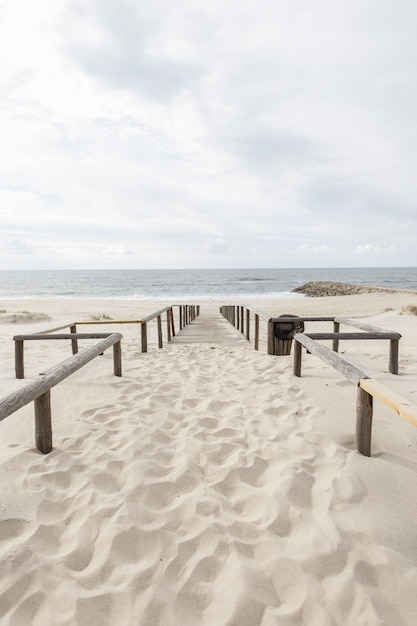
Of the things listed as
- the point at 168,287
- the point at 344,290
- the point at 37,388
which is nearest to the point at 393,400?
the point at 37,388

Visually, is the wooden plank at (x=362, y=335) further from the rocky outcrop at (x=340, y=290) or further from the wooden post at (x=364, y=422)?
the rocky outcrop at (x=340, y=290)

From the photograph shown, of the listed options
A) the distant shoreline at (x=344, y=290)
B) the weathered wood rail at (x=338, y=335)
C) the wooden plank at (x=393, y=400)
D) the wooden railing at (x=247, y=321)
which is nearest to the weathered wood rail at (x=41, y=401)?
the wooden plank at (x=393, y=400)

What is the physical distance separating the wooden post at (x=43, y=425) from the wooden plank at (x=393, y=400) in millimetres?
2421

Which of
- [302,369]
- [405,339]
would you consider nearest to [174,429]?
[302,369]

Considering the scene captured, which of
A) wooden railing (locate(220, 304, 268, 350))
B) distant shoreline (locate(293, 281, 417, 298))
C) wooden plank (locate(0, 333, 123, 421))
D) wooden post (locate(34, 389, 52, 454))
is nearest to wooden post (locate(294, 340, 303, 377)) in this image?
wooden railing (locate(220, 304, 268, 350))

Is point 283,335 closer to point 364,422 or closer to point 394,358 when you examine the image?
point 394,358

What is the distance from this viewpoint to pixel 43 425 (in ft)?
9.58

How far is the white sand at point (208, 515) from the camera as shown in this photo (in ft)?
5.54

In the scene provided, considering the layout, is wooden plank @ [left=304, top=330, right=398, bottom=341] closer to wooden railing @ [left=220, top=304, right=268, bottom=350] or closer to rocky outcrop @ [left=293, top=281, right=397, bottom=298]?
wooden railing @ [left=220, top=304, right=268, bottom=350]

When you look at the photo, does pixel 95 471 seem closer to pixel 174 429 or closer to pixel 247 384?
pixel 174 429

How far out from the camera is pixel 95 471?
8.75 ft

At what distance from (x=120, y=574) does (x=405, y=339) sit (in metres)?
7.67

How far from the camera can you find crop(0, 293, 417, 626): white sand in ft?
5.54

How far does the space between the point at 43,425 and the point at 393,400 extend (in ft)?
8.39
